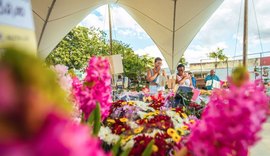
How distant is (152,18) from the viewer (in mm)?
11398

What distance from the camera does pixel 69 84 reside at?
0.89 m

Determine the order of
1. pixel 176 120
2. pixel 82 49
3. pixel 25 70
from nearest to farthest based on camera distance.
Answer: pixel 25 70 → pixel 176 120 → pixel 82 49

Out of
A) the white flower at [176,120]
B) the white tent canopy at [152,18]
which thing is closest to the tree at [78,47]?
the white tent canopy at [152,18]

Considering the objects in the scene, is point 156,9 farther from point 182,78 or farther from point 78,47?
point 78,47

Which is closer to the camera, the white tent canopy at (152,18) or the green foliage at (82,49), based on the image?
the white tent canopy at (152,18)

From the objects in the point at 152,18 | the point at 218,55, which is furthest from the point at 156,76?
the point at 218,55

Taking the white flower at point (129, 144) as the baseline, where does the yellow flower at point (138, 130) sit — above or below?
above

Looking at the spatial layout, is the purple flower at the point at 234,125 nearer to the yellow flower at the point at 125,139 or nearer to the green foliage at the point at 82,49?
the yellow flower at the point at 125,139

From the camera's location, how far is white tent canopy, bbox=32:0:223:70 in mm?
8750

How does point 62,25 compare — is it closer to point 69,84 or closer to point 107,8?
point 107,8

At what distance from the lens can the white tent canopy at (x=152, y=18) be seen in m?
8.75

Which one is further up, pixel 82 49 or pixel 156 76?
pixel 82 49

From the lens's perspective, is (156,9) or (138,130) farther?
(156,9)

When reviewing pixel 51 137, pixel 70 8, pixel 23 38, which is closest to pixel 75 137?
pixel 51 137
